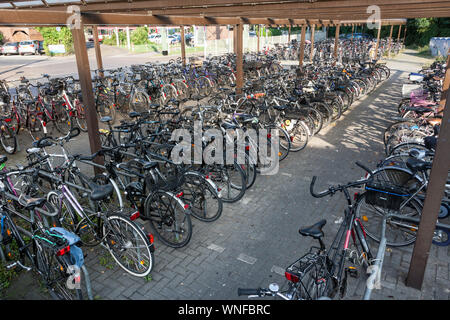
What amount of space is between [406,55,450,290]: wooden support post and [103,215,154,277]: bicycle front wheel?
2507 mm

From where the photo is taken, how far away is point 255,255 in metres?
3.64

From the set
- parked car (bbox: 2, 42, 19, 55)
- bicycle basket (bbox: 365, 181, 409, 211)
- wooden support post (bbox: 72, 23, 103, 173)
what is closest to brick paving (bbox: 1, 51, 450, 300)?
bicycle basket (bbox: 365, 181, 409, 211)

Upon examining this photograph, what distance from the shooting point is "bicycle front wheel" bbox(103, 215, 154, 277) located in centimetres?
316

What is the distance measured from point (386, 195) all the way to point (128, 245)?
267 cm

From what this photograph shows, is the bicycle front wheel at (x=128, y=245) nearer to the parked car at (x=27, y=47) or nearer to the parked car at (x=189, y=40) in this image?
the parked car at (x=27, y=47)

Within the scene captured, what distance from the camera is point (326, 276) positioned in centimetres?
258

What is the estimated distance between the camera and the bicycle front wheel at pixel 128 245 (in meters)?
3.16

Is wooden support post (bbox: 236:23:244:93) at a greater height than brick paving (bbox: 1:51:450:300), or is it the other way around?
wooden support post (bbox: 236:23:244:93)

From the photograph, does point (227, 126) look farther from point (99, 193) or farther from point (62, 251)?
point (62, 251)

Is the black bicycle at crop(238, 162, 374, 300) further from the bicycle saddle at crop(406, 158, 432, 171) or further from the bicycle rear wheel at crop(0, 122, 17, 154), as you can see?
the bicycle rear wheel at crop(0, 122, 17, 154)
